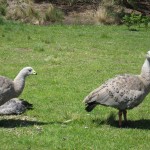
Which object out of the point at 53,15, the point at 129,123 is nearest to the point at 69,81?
the point at 129,123

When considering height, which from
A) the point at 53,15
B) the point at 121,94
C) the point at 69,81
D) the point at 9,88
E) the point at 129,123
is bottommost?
the point at 53,15

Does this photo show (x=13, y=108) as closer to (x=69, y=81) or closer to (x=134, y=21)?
(x=69, y=81)

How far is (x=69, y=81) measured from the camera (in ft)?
40.9

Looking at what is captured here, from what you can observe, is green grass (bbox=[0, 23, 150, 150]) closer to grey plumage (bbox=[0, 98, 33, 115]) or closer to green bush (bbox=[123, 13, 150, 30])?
grey plumage (bbox=[0, 98, 33, 115])

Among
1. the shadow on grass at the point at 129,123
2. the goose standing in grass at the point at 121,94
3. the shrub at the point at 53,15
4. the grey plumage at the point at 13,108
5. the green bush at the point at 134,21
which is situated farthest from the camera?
the shrub at the point at 53,15

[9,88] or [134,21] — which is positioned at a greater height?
[9,88]

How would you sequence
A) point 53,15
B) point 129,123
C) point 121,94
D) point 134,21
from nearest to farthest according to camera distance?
point 121,94 < point 129,123 < point 134,21 < point 53,15

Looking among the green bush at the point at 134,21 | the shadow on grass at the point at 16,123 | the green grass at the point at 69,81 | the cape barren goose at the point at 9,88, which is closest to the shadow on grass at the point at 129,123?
the green grass at the point at 69,81

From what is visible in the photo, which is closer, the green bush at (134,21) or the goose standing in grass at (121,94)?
the goose standing in grass at (121,94)

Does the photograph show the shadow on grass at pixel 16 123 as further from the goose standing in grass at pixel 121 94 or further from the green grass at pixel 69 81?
the goose standing in grass at pixel 121 94

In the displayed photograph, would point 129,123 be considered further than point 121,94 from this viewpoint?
Yes

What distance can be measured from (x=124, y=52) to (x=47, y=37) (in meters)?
3.96

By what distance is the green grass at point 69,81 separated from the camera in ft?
25.1

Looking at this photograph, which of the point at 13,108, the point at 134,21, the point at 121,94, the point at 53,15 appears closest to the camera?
the point at 121,94
